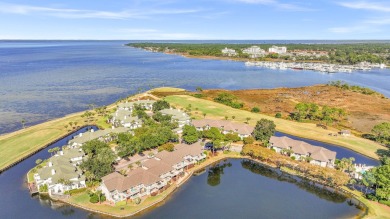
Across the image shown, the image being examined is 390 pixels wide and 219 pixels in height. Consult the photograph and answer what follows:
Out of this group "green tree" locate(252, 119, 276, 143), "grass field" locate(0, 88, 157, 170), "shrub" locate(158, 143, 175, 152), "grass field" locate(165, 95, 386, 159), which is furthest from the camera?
"grass field" locate(165, 95, 386, 159)

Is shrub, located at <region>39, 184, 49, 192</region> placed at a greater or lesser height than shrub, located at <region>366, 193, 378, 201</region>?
greater

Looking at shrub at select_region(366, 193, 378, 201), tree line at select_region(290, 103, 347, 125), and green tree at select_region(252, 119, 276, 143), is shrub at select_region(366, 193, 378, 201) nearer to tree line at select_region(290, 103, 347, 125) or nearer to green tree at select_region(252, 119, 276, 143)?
green tree at select_region(252, 119, 276, 143)

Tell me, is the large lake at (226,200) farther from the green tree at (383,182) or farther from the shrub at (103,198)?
the green tree at (383,182)

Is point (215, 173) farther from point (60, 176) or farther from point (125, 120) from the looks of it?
point (125, 120)

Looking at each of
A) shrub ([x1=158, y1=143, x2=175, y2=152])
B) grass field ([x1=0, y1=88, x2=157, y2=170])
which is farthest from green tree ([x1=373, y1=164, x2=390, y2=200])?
grass field ([x1=0, y1=88, x2=157, y2=170])

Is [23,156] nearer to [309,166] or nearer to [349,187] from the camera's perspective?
[309,166]

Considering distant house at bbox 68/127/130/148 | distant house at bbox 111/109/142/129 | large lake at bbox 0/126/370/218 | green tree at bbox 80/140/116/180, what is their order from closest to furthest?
large lake at bbox 0/126/370/218, green tree at bbox 80/140/116/180, distant house at bbox 68/127/130/148, distant house at bbox 111/109/142/129
